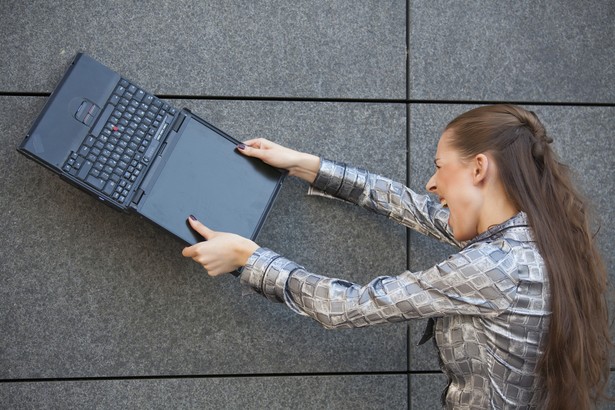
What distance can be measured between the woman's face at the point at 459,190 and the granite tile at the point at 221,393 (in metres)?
0.43

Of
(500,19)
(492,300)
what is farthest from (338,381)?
(500,19)

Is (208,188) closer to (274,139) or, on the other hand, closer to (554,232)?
(274,139)

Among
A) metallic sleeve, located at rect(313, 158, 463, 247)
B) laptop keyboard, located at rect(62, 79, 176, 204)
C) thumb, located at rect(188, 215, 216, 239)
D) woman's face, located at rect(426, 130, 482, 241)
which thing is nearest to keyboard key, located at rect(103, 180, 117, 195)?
laptop keyboard, located at rect(62, 79, 176, 204)

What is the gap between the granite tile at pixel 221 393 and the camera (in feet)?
3.76

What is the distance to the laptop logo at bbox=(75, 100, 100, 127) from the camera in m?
0.99

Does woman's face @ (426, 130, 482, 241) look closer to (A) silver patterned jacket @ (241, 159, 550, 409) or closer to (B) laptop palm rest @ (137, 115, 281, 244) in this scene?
(A) silver patterned jacket @ (241, 159, 550, 409)

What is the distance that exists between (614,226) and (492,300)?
22.8 inches

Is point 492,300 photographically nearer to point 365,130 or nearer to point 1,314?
point 365,130

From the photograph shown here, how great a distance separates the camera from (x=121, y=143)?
100 cm

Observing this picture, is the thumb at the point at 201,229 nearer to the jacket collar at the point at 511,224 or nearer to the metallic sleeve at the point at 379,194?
the metallic sleeve at the point at 379,194

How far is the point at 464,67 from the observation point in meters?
1.24

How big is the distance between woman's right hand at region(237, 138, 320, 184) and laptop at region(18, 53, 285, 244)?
2 centimetres

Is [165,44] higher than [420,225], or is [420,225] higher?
[165,44]

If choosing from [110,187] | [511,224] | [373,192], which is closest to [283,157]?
[373,192]
